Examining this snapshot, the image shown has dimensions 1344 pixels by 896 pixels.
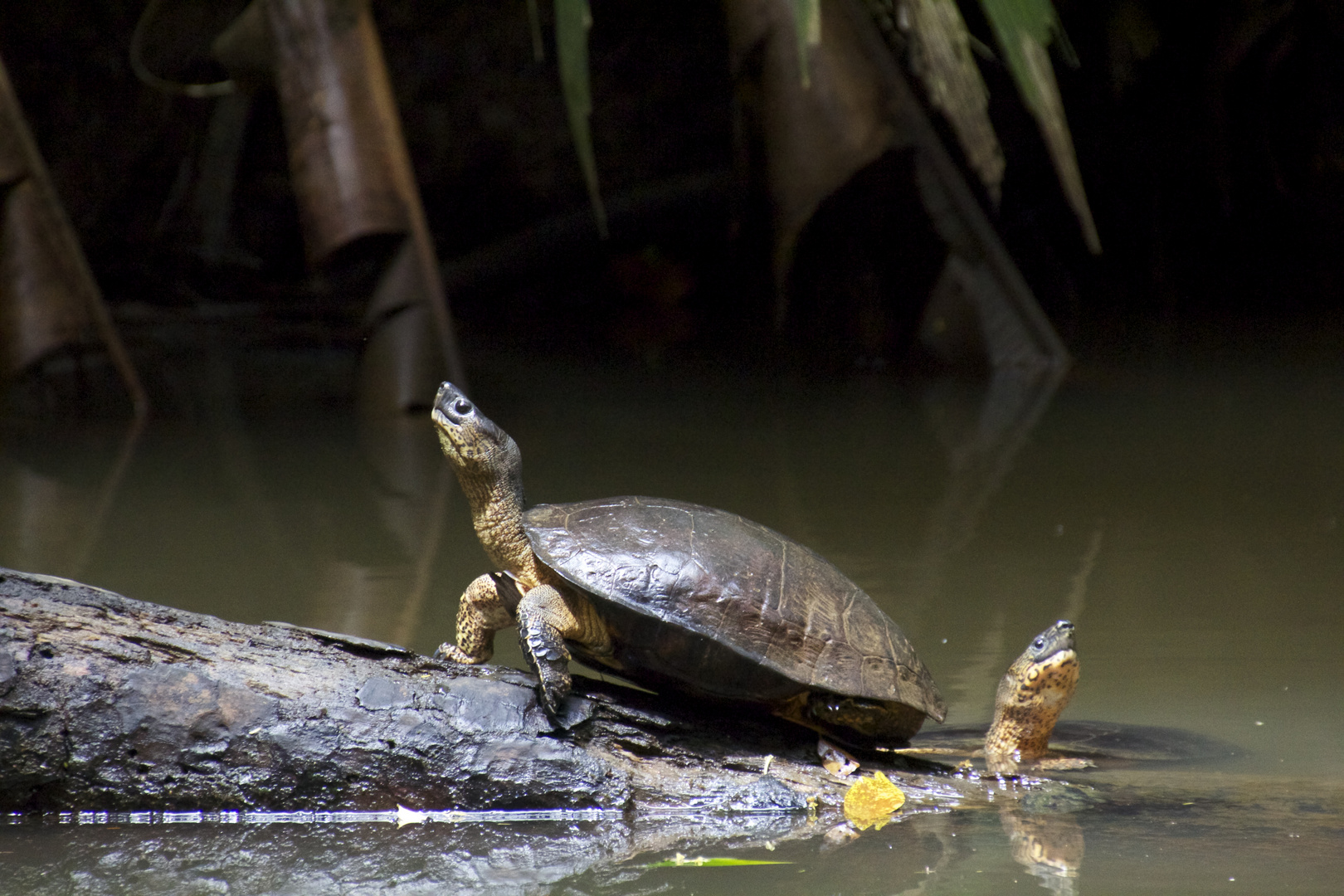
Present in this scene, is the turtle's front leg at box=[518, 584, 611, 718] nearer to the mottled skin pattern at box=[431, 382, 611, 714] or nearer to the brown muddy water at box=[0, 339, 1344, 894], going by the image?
the mottled skin pattern at box=[431, 382, 611, 714]

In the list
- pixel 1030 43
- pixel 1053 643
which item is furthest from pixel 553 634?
pixel 1030 43

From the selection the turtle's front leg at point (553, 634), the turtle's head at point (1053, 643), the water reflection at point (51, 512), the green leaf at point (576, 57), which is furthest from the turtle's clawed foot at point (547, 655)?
the water reflection at point (51, 512)

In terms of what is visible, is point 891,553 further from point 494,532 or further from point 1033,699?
point 494,532

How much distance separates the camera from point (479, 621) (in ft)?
7.38

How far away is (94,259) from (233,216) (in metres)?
1.08

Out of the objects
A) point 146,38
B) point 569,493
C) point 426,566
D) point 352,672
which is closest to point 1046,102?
point 352,672

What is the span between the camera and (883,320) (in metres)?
7.71

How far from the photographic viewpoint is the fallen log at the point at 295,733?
183 cm

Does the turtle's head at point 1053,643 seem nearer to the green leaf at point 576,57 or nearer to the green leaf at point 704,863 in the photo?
the green leaf at point 704,863

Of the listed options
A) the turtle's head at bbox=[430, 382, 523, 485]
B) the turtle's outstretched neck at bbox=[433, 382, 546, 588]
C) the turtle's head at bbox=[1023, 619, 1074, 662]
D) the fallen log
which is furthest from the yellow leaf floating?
the turtle's head at bbox=[430, 382, 523, 485]

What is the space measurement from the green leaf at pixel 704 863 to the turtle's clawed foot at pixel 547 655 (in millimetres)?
309

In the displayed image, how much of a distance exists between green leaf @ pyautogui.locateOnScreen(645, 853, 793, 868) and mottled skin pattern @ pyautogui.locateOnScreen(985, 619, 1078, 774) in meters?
0.63

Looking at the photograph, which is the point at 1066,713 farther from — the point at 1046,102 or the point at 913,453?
the point at 913,453

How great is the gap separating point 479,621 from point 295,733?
448mm
